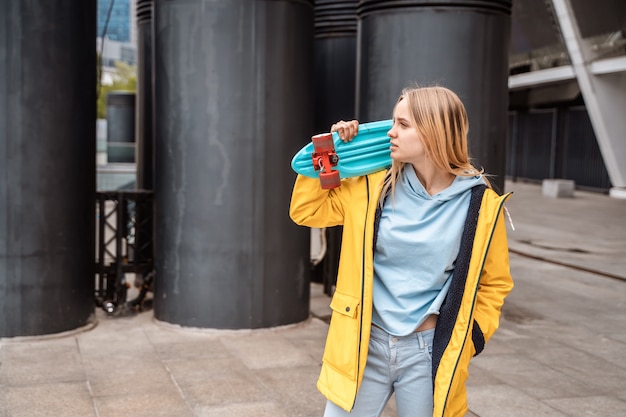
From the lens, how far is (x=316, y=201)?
10.5ft

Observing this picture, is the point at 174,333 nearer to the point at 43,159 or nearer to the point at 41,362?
the point at 41,362

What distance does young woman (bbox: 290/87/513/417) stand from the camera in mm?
2977

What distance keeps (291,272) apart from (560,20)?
23542mm

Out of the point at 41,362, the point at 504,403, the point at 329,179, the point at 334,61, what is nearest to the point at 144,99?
the point at 334,61

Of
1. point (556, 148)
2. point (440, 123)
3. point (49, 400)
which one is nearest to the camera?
point (440, 123)

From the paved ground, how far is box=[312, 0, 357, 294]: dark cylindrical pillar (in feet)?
7.51

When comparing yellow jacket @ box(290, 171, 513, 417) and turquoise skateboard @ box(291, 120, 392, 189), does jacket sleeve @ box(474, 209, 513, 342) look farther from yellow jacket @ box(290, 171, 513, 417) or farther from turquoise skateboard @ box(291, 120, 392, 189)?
turquoise skateboard @ box(291, 120, 392, 189)

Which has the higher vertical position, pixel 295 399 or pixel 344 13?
pixel 344 13

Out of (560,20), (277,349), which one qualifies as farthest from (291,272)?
(560,20)

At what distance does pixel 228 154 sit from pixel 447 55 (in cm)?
220

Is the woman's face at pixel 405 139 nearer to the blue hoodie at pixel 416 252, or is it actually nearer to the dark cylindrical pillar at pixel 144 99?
the blue hoodie at pixel 416 252

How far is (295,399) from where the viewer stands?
5.73 meters

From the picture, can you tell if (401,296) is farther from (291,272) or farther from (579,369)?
(291,272)

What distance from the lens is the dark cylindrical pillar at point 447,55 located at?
308 inches
